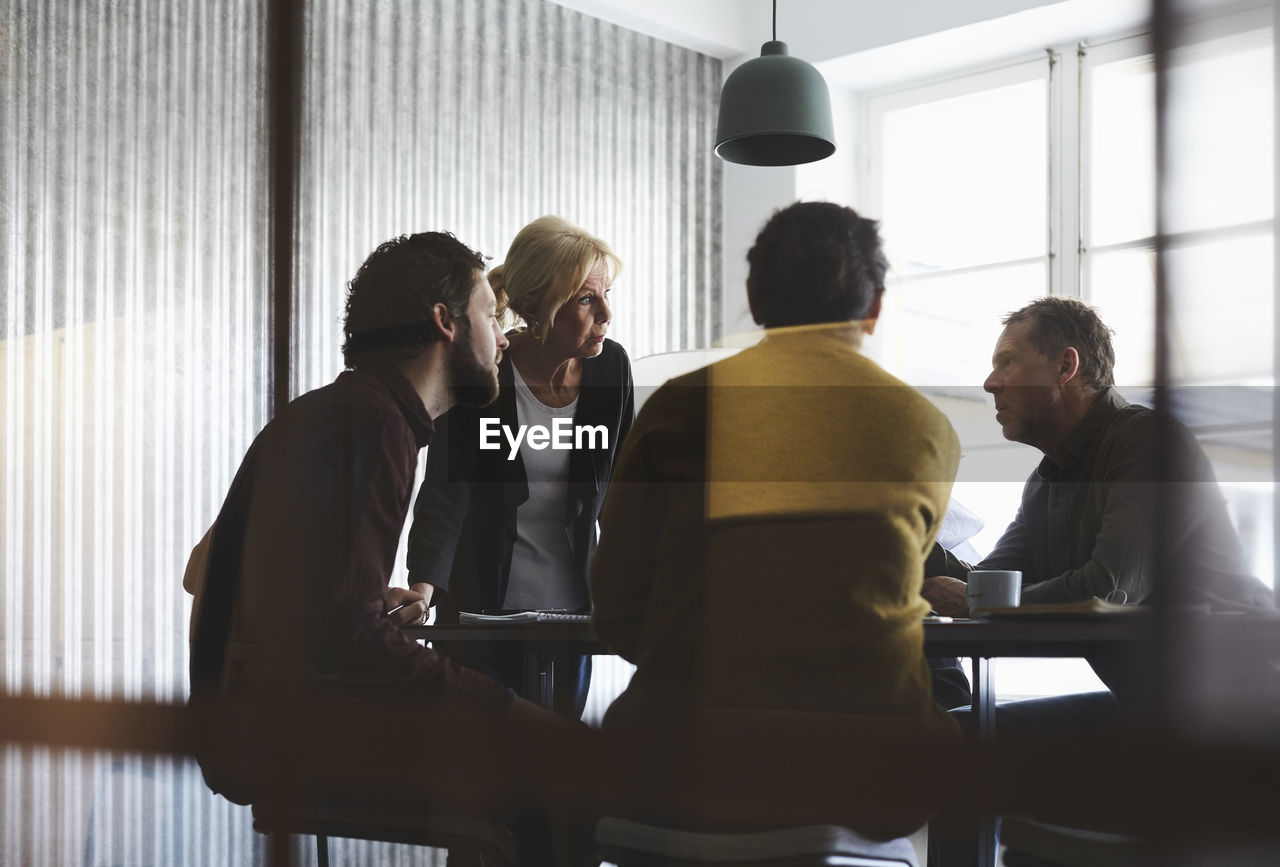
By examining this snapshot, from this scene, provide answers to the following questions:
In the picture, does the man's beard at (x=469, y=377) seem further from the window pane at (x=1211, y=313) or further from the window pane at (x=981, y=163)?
the window pane at (x=1211, y=313)

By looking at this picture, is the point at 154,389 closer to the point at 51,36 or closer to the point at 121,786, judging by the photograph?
the point at 121,786

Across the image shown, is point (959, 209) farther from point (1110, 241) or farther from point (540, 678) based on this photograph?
point (540, 678)

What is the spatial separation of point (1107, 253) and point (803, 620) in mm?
378

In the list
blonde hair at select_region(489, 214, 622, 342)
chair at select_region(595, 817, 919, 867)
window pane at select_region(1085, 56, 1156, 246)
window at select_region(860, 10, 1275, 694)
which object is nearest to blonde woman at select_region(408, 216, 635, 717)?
blonde hair at select_region(489, 214, 622, 342)

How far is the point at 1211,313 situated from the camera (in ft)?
2.67

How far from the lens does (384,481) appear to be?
1.30 meters

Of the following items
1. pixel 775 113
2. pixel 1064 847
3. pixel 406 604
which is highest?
pixel 775 113

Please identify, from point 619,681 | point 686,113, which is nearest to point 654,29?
point 686,113

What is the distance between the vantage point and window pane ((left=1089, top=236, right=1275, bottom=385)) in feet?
2.61

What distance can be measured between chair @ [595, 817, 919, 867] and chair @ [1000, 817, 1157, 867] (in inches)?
3.4

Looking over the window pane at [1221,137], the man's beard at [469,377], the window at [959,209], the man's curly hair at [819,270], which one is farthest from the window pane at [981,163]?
the man's beard at [469,377]

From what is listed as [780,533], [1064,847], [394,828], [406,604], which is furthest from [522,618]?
[1064,847]

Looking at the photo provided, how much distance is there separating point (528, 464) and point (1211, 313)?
0.78 metres

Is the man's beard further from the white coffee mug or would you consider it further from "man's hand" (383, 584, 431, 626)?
the white coffee mug
